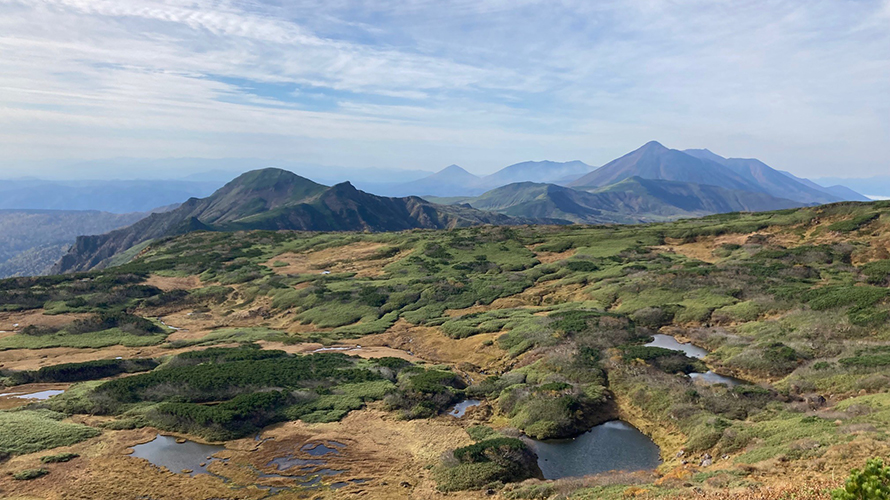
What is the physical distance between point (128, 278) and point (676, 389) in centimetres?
9121

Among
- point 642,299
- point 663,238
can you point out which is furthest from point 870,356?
point 663,238

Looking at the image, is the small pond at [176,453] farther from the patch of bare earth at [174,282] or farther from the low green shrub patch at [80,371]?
the patch of bare earth at [174,282]

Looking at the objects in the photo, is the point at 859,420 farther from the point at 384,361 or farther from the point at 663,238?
the point at 663,238

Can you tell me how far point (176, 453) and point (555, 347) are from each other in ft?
93.4

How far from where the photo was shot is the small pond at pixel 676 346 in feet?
125

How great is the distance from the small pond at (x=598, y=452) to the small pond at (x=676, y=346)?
12.4 meters

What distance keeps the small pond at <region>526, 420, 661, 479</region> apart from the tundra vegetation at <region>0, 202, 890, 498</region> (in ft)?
3.00

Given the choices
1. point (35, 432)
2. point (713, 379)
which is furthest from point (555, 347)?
point (35, 432)

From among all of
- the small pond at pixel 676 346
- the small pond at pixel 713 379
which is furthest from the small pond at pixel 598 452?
the small pond at pixel 676 346

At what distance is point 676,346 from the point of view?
1581 inches

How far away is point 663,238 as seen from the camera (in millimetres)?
83250

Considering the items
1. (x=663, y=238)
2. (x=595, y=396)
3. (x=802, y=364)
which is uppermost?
(x=663, y=238)

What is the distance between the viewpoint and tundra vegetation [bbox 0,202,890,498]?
25188 mm

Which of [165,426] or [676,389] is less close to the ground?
[676,389]
